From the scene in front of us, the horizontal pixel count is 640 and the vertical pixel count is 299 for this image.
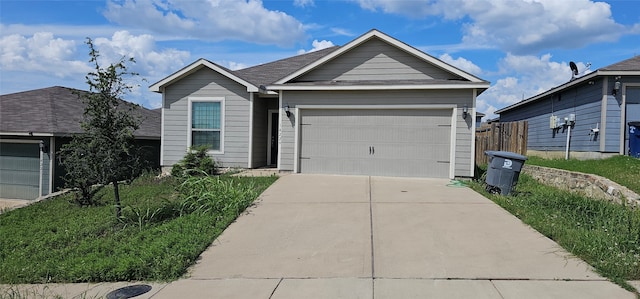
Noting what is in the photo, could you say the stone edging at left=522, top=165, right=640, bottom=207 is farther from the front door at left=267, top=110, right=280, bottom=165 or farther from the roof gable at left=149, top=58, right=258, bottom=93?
the roof gable at left=149, top=58, right=258, bottom=93

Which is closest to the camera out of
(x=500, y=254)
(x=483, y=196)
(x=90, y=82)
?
(x=500, y=254)

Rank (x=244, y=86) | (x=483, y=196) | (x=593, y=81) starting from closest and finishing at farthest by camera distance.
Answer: (x=483, y=196)
(x=244, y=86)
(x=593, y=81)

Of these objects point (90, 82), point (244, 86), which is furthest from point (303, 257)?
point (244, 86)

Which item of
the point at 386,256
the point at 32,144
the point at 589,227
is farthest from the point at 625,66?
the point at 32,144

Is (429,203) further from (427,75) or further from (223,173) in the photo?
(223,173)

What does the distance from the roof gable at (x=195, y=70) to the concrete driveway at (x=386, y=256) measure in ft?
18.2

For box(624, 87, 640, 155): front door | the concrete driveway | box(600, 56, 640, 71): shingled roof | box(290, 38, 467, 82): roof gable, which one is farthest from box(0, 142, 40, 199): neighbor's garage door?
box(624, 87, 640, 155): front door

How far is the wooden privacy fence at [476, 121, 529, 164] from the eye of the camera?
17.1 metres

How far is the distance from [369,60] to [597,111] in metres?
7.75

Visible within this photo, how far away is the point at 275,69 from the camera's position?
659 inches

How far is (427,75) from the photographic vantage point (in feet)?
40.4

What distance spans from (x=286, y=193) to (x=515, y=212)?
4.47 meters

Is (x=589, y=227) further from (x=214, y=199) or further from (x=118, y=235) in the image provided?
(x=118, y=235)

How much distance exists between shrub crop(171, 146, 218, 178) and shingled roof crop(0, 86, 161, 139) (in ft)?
7.61
